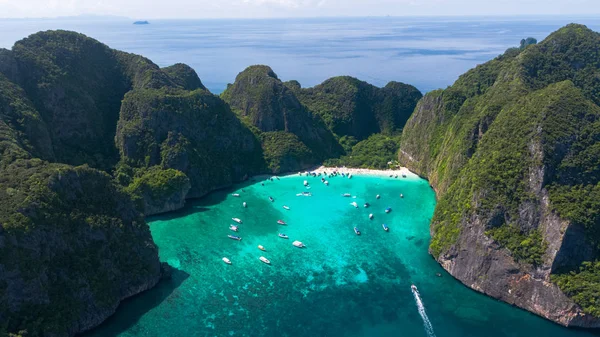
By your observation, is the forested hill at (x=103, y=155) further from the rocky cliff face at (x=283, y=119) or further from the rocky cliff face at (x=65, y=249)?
the rocky cliff face at (x=283, y=119)

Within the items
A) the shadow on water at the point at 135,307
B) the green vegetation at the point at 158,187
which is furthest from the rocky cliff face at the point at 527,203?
the green vegetation at the point at 158,187

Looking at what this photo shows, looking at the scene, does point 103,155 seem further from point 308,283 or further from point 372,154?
point 372,154

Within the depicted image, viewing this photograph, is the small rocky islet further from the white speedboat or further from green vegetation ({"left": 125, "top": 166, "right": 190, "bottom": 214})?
the white speedboat

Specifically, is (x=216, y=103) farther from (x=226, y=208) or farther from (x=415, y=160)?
(x=415, y=160)

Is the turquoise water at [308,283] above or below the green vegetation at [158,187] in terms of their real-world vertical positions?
below

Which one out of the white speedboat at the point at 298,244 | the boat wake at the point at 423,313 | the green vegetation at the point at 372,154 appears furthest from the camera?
the green vegetation at the point at 372,154

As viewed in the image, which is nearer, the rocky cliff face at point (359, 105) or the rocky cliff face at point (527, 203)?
the rocky cliff face at point (527, 203)

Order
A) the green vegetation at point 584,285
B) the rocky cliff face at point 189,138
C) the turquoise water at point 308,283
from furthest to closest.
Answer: the rocky cliff face at point 189,138
the turquoise water at point 308,283
the green vegetation at point 584,285
